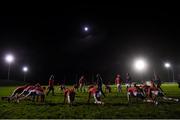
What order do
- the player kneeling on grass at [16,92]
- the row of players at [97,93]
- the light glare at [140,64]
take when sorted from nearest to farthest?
the row of players at [97,93] < the player kneeling on grass at [16,92] < the light glare at [140,64]

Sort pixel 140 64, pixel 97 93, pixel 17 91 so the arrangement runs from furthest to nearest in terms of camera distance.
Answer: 1. pixel 140 64
2. pixel 17 91
3. pixel 97 93

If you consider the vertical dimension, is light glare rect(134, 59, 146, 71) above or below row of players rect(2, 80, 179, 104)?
above

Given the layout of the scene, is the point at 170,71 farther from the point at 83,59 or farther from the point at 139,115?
the point at 139,115

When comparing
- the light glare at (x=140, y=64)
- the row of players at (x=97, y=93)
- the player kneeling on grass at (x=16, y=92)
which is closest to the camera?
the row of players at (x=97, y=93)

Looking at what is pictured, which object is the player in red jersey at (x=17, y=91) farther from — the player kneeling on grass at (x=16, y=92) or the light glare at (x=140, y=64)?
the light glare at (x=140, y=64)

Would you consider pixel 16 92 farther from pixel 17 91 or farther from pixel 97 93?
pixel 97 93

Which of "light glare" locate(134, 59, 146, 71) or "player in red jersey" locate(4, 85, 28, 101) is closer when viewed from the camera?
"player in red jersey" locate(4, 85, 28, 101)

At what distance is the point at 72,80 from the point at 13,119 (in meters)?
60.1

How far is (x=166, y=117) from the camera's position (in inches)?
422

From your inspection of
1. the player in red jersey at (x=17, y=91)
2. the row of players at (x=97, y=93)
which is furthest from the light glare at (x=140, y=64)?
the player in red jersey at (x=17, y=91)

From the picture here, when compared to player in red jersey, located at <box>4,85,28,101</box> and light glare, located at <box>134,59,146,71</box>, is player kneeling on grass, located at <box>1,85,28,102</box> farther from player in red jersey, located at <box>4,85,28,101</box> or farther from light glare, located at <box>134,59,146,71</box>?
light glare, located at <box>134,59,146,71</box>

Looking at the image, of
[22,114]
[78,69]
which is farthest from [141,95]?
[78,69]

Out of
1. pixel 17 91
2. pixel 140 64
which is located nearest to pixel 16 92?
pixel 17 91

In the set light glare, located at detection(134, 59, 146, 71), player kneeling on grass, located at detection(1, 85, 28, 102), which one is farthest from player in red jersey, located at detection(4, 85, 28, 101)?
light glare, located at detection(134, 59, 146, 71)
